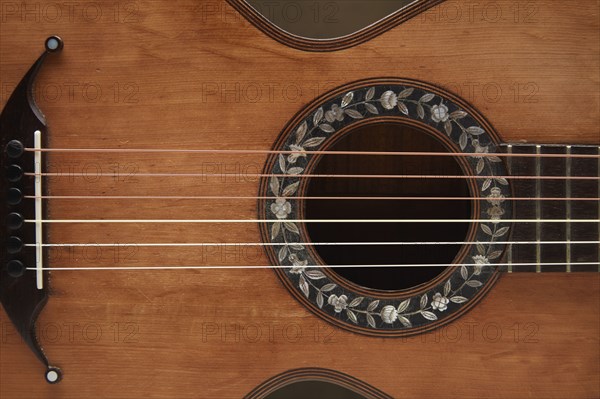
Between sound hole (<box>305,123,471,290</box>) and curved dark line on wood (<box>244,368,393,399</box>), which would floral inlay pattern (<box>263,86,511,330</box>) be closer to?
→ curved dark line on wood (<box>244,368,393,399</box>)

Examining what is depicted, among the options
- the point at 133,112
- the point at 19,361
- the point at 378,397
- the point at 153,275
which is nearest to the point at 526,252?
the point at 378,397

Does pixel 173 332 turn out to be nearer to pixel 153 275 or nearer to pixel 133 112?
pixel 153 275

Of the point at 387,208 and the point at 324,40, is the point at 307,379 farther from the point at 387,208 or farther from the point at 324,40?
the point at 324,40

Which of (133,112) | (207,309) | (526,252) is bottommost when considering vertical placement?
(207,309)

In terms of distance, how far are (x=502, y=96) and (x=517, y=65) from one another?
0.09 m

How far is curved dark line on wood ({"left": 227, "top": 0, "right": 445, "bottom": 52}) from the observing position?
53.3 inches

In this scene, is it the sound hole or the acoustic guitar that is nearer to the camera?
the acoustic guitar

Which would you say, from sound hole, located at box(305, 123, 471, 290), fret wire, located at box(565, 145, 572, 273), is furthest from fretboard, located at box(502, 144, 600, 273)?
sound hole, located at box(305, 123, 471, 290)

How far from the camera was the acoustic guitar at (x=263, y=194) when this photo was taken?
1.34 meters

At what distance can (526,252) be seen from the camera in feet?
4.51

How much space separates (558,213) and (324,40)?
72 cm

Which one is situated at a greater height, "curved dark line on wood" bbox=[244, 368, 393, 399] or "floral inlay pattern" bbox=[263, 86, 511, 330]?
"floral inlay pattern" bbox=[263, 86, 511, 330]

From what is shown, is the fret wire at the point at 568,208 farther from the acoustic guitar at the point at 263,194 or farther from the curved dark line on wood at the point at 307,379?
the curved dark line on wood at the point at 307,379

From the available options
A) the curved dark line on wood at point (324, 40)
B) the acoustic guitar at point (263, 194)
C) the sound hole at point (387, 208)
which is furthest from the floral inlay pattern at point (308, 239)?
the sound hole at point (387, 208)
